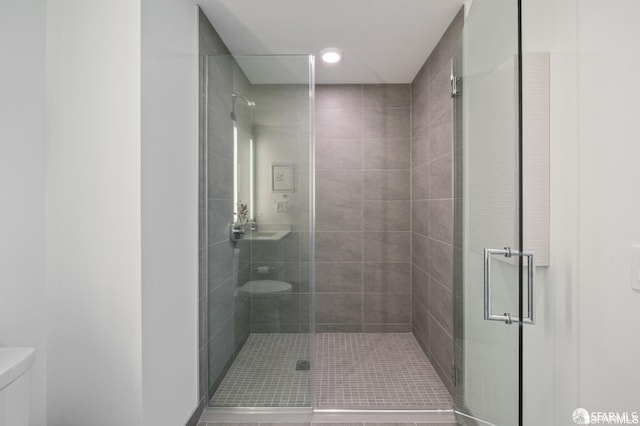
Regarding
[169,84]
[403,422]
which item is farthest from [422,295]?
[169,84]

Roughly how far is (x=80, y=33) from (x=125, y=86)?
0.92ft

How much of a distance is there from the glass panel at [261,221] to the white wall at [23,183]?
33.8 inches

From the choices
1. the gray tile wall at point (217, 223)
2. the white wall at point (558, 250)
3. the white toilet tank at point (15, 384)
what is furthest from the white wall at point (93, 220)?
the white wall at point (558, 250)

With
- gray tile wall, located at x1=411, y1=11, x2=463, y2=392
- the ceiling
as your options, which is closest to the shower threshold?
gray tile wall, located at x1=411, y1=11, x2=463, y2=392

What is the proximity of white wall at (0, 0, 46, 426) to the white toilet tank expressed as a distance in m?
0.21

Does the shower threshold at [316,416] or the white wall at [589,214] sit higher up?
the white wall at [589,214]

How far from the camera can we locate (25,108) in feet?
4.50

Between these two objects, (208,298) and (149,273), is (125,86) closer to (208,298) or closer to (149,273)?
(149,273)

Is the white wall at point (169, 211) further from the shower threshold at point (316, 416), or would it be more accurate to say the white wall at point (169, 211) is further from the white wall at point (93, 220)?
the shower threshold at point (316, 416)

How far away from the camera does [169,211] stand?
1.73 metres

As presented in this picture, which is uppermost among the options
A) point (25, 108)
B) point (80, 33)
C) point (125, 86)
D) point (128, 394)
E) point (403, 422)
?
point (80, 33)


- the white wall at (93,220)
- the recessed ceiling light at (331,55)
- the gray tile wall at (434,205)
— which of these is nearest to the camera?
the white wall at (93,220)

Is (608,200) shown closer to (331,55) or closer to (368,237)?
(331,55)

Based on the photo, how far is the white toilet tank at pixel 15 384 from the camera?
1087 mm
